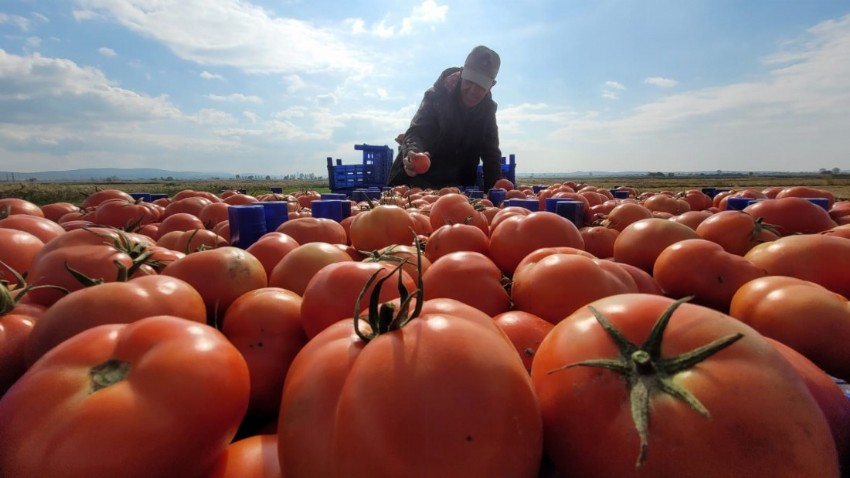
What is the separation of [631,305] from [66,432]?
3.52ft

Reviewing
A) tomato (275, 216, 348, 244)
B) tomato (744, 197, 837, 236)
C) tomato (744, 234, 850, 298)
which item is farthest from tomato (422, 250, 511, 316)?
tomato (744, 197, 837, 236)

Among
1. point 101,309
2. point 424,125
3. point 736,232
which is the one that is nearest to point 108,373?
point 101,309

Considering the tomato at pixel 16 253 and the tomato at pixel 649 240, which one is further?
the tomato at pixel 649 240

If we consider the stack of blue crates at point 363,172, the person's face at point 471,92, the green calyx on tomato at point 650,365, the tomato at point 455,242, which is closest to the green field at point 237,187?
the stack of blue crates at point 363,172

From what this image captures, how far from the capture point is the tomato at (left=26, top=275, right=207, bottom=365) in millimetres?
1191

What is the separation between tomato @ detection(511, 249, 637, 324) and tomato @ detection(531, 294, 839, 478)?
55 centimetres

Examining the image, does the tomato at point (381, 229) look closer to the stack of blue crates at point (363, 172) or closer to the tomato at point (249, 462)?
the tomato at point (249, 462)

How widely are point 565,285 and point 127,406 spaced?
1.22m

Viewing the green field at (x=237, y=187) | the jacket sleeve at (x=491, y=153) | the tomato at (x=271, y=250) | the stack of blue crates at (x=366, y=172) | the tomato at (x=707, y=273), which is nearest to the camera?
the tomato at (x=707, y=273)

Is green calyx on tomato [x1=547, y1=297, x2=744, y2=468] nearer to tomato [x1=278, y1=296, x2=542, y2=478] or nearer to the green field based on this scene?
tomato [x1=278, y1=296, x2=542, y2=478]

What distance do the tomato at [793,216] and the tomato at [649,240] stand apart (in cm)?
77

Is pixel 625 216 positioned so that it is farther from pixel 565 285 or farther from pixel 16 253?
pixel 16 253

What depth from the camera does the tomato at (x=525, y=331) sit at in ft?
4.12

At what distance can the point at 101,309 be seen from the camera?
4.01 ft
